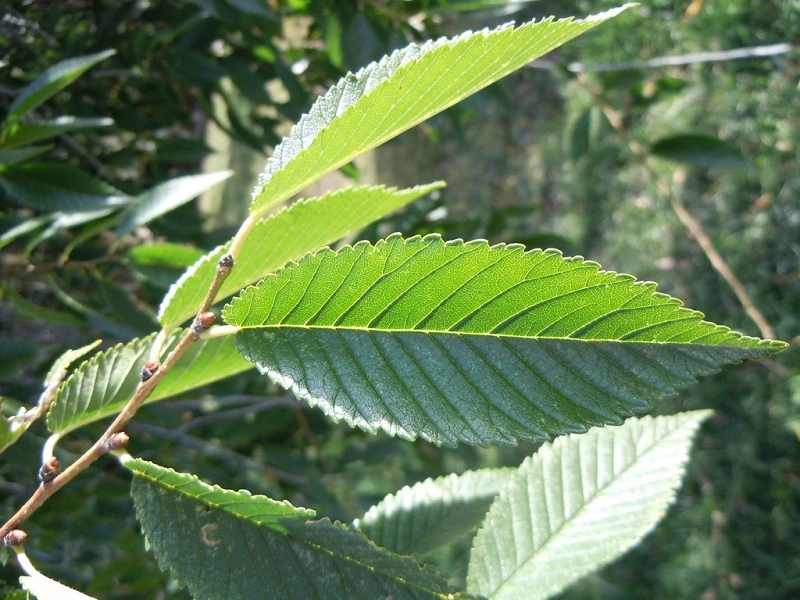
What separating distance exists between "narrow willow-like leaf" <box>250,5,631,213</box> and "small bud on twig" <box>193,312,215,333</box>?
93 millimetres

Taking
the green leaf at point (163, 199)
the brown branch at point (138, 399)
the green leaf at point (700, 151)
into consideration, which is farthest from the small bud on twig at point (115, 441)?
the green leaf at point (700, 151)

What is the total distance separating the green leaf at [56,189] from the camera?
109 centimetres

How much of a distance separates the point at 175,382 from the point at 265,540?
0.22 meters

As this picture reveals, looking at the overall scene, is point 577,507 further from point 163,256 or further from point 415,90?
point 163,256

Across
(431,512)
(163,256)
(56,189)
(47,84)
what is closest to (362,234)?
(163,256)

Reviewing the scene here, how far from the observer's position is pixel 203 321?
58cm

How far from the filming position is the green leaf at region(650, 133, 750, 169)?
173cm

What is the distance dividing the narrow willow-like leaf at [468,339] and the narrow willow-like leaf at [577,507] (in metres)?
0.26

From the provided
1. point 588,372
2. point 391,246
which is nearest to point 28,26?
point 391,246

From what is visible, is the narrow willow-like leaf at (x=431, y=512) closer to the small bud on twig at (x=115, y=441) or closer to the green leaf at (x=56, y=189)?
the small bud on twig at (x=115, y=441)

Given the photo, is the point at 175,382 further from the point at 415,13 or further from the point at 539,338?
the point at 415,13

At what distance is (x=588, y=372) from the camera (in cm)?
53

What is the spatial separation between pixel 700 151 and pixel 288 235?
4.75 ft

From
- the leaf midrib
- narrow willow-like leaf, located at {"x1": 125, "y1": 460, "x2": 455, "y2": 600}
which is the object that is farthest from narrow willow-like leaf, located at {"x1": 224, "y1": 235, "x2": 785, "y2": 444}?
narrow willow-like leaf, located at {"x1": 125, "y1": 460, "x2": 455, "y2": 600}
